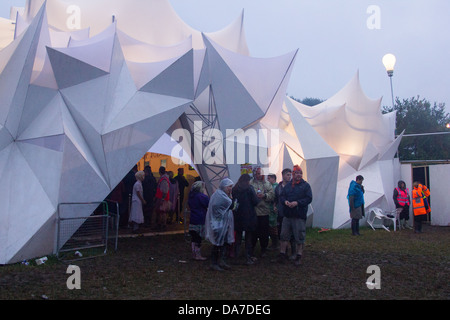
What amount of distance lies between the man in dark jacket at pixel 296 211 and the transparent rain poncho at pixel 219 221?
108cm

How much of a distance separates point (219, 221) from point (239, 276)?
3.16ft

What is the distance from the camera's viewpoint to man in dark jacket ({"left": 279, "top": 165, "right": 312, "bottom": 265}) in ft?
23.2

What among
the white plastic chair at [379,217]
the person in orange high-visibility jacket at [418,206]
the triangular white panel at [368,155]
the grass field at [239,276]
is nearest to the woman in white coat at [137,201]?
the grass field at [239,276]

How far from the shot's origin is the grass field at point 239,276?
5.14m

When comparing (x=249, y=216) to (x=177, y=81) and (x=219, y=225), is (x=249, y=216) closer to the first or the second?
(x=219, y=225)

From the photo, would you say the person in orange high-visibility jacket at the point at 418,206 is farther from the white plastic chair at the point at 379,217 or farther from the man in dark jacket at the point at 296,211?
the man in dark jacket at the point at 296,211

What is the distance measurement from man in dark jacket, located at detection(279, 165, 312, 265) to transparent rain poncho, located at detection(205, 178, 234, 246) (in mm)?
1081

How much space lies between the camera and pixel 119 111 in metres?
8.73

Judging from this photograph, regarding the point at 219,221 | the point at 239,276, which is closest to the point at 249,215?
the point at 219,221

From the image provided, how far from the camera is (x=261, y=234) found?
7.86 meters

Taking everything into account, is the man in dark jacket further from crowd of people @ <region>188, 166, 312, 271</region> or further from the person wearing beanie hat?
the person wearing beanie hat

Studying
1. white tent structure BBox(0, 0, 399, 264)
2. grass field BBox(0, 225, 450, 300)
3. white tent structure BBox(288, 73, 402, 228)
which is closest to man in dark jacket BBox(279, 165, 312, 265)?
grass field BBox(0, 225, 450, 300)
